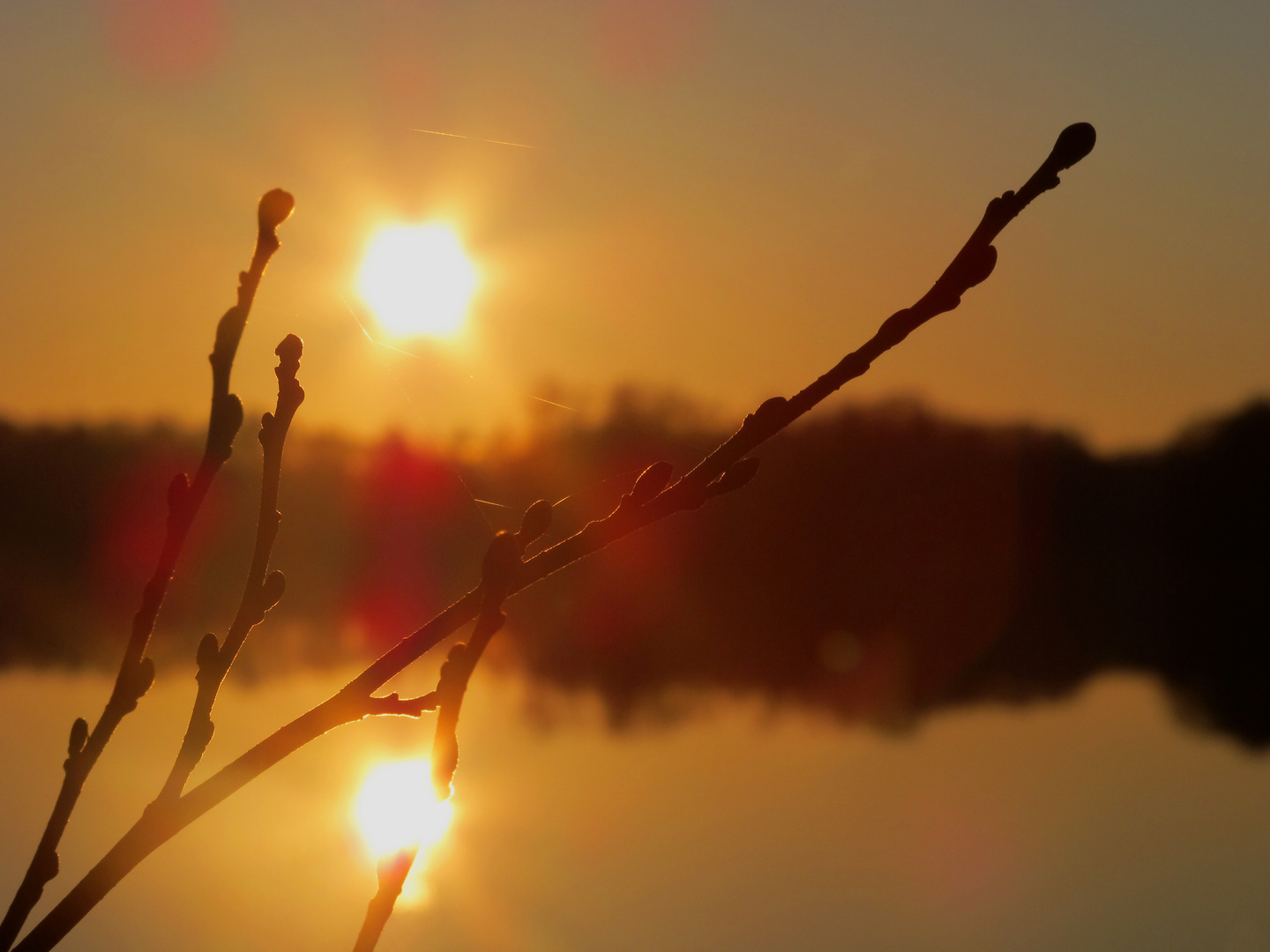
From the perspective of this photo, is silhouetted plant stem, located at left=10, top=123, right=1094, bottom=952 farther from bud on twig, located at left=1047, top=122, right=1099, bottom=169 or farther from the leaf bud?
the leaf bud

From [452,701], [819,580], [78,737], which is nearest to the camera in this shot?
[452,701]

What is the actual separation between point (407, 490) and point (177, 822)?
729 centimetres

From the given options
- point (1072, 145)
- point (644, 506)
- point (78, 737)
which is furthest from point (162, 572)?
point (1072, 145)

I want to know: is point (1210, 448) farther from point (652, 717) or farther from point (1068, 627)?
point (652, 717)

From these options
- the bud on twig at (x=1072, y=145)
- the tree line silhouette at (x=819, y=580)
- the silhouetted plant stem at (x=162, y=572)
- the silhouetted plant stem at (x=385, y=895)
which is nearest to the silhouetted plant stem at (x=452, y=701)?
the silhouetted plant stem at (x=385, y=895)

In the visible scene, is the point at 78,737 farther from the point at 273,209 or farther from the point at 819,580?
the point at 819,580

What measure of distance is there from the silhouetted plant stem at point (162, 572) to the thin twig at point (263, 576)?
5 centimetres

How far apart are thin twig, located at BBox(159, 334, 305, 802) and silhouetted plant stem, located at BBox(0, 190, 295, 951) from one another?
0.15 ft

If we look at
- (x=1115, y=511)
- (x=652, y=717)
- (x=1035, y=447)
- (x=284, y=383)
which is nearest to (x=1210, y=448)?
(x=1115, y=511)

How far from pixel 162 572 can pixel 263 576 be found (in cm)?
10

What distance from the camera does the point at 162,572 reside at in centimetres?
44

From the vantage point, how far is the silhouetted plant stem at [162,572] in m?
0.41

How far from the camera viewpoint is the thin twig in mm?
500

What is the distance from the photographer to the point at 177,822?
42 centimetres
